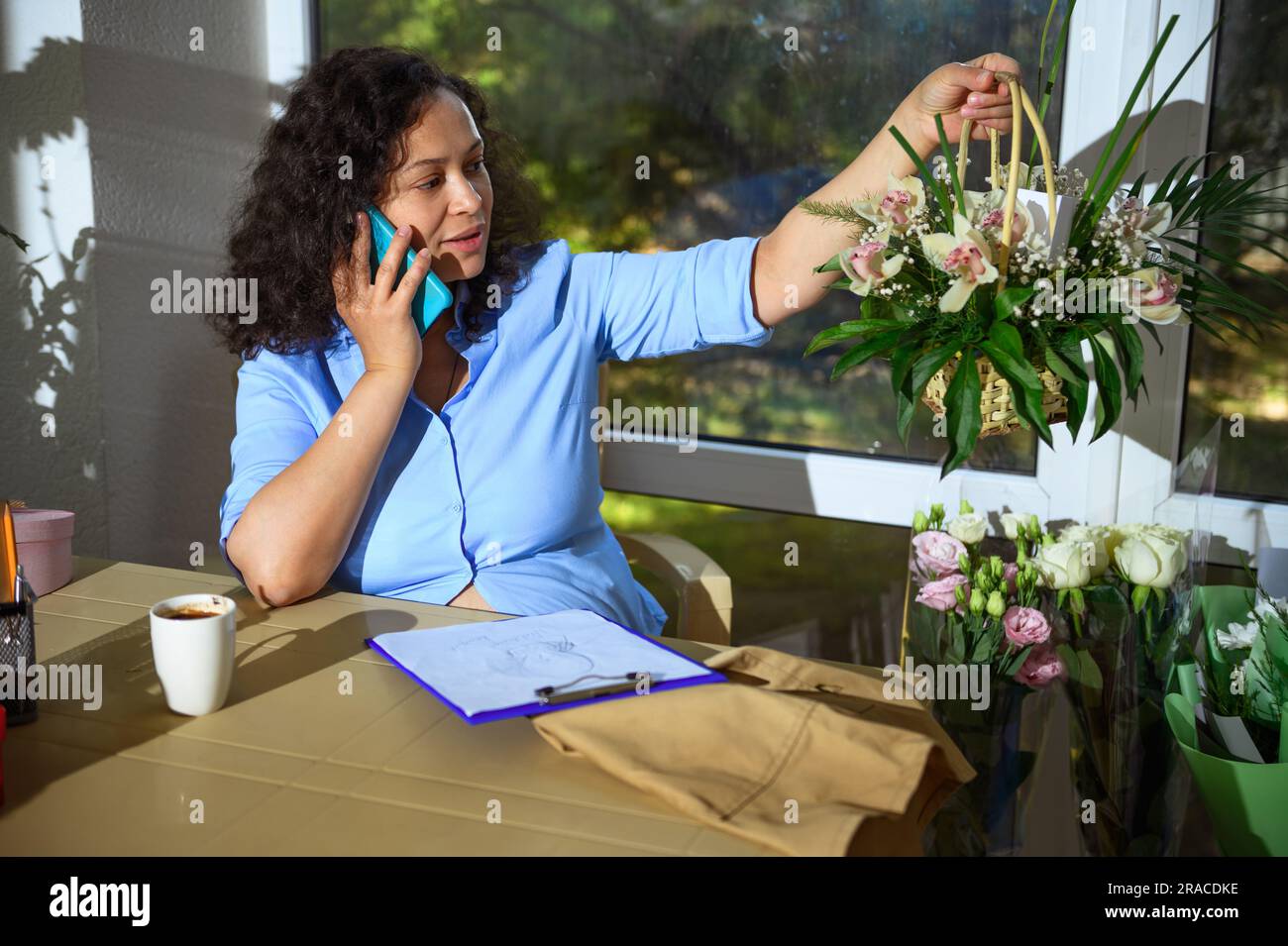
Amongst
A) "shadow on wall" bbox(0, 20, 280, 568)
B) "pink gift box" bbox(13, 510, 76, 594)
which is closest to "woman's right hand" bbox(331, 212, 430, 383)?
"pink gift box" bbox(13, 510, 76, 594)

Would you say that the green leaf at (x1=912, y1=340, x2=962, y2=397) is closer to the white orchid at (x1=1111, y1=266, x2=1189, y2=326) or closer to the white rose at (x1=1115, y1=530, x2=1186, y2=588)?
the white orchid at (x1=1111, y1=266, x2=1189, y2=326)

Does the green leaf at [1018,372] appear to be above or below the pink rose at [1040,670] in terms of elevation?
above

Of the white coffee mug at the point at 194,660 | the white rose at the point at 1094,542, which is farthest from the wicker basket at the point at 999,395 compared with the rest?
the white coffee mug at the point at 194,660

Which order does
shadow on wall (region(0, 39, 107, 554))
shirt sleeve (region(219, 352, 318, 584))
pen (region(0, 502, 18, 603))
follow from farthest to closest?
shadow on wall (region(0, 39, 107, 554)) < shirt sleeve (region(219, 352, 318, 584)) < pen (region(0, 502, 18, 603))

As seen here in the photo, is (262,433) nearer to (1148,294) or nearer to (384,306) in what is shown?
(384,306)

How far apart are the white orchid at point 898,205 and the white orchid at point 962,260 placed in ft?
0.27

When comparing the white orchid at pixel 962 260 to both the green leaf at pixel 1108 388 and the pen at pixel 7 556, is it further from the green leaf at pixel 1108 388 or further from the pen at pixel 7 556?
the pen at pixel 7 556

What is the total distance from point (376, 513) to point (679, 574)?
456mm

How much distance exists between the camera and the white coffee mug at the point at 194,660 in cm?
96

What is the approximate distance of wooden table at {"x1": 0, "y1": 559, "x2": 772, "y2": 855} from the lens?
0.79m

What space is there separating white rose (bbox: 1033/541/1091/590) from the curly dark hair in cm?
82
